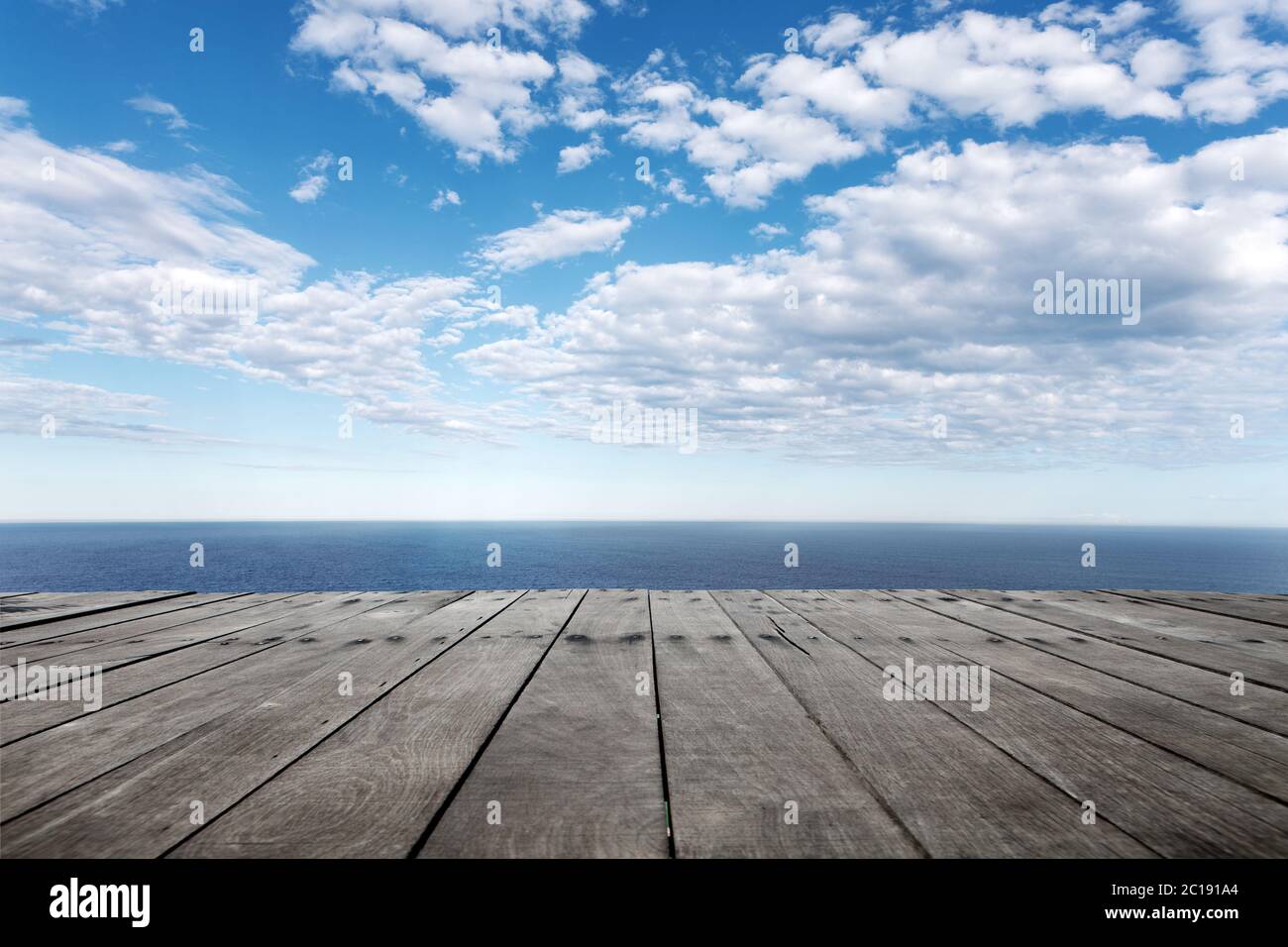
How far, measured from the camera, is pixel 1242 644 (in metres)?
3.65

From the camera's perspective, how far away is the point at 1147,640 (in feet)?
12.3

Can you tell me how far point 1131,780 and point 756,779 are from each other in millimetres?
1031

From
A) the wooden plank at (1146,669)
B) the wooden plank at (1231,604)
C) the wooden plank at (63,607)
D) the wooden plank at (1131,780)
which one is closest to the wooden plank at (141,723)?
the wooden plank at (63,607)

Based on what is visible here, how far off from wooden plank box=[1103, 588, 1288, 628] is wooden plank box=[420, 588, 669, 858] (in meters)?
4.75

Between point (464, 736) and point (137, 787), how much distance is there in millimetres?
834

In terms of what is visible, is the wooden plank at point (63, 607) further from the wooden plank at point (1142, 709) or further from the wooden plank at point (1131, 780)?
the wooden plank at point (1142, 709)

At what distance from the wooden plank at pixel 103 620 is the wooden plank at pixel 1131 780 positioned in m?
4.62

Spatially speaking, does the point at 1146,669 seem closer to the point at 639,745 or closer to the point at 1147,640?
the point at 1147,640

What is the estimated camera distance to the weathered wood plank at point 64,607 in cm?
416

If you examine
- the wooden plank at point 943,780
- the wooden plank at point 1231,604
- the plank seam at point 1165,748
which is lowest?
the wooden plank at point 1231,604

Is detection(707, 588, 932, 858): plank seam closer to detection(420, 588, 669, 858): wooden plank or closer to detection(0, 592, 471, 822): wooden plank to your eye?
detection(420, 588, 669, 858): wooden plank

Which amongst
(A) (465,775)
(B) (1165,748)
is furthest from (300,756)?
(B) (1165,748)

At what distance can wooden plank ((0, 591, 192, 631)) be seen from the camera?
4.23 m
